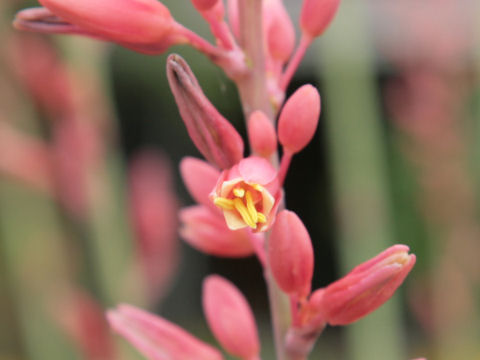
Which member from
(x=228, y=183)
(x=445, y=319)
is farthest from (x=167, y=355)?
(x=445, y=319)

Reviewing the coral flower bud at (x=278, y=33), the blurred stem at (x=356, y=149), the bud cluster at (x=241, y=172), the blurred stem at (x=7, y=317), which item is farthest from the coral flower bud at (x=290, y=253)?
the blurred stem at (x=7, y=317)

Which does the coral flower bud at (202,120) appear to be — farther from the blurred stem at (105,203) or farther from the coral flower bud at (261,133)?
the blurred stem at (105,203)

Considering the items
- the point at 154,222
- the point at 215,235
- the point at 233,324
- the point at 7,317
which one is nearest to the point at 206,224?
the point at 215,235

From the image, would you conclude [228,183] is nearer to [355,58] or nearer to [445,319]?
[445,319]

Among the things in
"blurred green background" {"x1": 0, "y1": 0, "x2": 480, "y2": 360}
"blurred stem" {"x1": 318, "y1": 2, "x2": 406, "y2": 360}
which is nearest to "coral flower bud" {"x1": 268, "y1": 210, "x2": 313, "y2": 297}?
"blurred green background" {"x1": 0, "y1": 0, "x2": 480, "y2": 360}

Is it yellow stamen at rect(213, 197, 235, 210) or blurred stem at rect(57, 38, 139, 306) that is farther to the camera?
blurred stem at rect(57, 38, 139, 306)

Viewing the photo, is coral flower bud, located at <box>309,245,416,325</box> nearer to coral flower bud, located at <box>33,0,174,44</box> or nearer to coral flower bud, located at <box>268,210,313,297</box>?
coral flower bud, located at <box>268,210,313,297</box>

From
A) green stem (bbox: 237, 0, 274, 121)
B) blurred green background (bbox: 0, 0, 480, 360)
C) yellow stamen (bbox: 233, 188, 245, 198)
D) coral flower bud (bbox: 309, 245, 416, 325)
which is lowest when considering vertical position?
blurred green background (bbox: 0, 0, 480, 360)
